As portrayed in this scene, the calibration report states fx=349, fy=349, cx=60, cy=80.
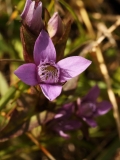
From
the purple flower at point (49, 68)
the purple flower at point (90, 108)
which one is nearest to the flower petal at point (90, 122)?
the purple flower at point (90, 108)

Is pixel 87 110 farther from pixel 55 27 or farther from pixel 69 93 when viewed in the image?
pixel 55 27

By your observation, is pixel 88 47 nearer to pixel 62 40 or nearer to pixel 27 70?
pixel 62 40

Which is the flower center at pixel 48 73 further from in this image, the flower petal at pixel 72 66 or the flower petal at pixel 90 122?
the flower petal at pixel 90 122

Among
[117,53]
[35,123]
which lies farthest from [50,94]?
[117,53]

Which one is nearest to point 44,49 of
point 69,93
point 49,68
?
point 49,68

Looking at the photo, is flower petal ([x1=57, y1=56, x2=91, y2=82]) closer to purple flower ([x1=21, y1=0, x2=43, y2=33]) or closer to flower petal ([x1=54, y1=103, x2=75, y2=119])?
purple flower ([x1=21, y1=0, x2=43, y2=33])

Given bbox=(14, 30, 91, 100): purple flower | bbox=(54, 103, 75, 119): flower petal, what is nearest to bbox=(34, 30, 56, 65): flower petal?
bbox=(14, 30, 91, 100): purple flower
